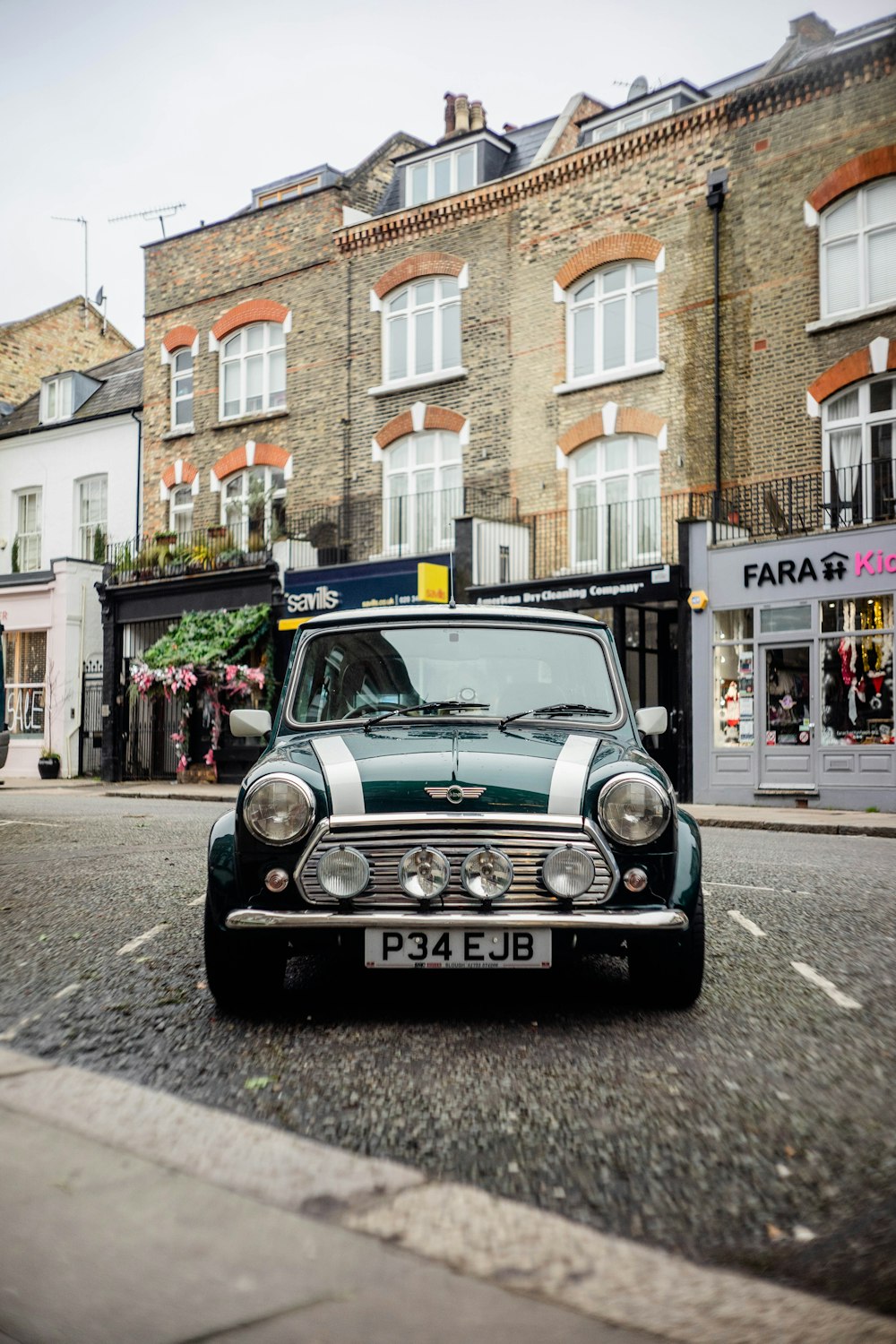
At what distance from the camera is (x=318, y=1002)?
17.1 ft

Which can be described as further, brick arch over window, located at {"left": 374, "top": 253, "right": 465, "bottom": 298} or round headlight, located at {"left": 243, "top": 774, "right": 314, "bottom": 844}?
brick arch over window, located at {"left": 374, "top": 253, "right": 465, "bottom": 298}

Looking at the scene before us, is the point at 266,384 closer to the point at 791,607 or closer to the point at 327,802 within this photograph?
the point at 791,607

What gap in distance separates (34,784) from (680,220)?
17484 millimetres

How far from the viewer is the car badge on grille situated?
4.66 m

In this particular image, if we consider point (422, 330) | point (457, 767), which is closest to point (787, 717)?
point (422, 330)

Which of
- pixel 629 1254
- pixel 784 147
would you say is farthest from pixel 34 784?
pixel 629 1254

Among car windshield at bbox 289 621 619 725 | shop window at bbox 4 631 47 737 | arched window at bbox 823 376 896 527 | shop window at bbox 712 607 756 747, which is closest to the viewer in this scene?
car windshield at bbox 289 621 619 725

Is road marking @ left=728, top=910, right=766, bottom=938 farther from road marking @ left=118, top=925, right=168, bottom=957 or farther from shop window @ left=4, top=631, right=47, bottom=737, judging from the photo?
shop window @ left=4, top=631, right=47, bottom=737

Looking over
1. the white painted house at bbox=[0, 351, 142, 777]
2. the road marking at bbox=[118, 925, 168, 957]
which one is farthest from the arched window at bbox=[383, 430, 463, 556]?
the road marking at bbox=[118, 925, 168, 957]

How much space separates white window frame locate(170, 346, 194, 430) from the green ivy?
18.2ft

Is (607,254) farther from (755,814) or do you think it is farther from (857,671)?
(755,814)

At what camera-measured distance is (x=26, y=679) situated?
30984 mm

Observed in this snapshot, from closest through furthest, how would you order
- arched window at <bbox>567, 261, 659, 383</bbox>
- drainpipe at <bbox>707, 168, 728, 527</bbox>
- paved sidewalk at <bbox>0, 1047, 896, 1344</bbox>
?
paved sidewalk at <bbox>0, 1047, 896, 1344</bbox>
drainpipe at <bbox>707, 168, 728, 527</bbox>
arched window at <bbox>567, 261, 659, 383</bbox>

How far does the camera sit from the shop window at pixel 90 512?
3133 cm
